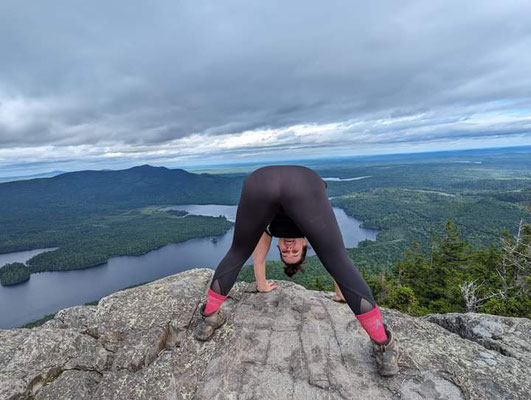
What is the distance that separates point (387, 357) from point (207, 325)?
8.60 ft

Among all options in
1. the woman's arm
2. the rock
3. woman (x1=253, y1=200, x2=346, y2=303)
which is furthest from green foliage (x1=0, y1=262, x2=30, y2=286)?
the rock

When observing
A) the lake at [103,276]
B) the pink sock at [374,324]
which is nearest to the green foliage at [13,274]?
the lake at [103,276]

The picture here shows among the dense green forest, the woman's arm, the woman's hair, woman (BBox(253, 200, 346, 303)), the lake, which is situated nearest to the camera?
woman (BBox(253, 200, 346, 303))

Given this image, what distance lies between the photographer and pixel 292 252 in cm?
459

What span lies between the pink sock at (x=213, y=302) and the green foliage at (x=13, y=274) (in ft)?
481

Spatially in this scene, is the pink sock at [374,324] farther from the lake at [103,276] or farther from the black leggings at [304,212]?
the lake at [103,276]

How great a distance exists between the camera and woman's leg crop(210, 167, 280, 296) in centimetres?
399

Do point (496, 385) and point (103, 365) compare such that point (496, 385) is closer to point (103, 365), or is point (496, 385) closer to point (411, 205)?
point (103, 365)

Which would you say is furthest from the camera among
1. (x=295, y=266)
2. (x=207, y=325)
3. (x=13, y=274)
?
(x=13, y=274)

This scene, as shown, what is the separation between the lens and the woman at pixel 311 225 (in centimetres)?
370

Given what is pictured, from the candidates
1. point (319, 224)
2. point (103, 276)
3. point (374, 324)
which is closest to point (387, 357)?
point (374, 324)

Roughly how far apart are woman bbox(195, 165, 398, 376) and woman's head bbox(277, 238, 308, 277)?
229mm

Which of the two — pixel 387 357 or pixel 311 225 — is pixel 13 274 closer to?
pixel 311 225

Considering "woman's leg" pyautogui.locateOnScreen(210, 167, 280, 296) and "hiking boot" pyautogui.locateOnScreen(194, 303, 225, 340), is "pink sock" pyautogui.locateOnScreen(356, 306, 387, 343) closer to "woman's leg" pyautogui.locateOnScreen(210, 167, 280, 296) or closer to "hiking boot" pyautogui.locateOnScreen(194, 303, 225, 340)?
"woman's leg" pyautogui.locateOnScreen(210, 167, 280, 296)
